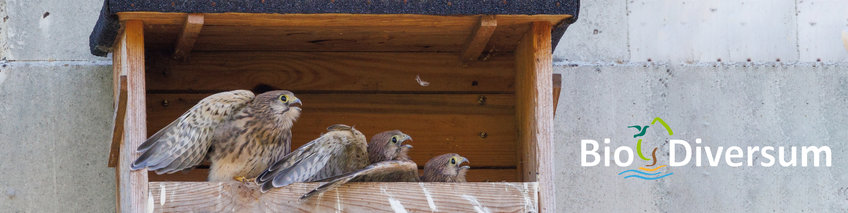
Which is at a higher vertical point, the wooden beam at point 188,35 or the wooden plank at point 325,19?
the wooden plank at point 325,19

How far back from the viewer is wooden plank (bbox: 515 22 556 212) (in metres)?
3.62

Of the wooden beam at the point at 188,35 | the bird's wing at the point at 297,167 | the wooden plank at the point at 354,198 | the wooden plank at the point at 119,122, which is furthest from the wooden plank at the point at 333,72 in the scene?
the wooden plank at the point at 354,198

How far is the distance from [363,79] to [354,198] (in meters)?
0.89

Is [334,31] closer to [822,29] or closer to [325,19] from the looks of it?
[325,19]

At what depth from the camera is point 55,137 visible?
4.44 meters

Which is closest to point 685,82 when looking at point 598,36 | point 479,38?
point 598,36

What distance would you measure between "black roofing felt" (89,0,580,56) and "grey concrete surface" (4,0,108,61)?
3.31ft

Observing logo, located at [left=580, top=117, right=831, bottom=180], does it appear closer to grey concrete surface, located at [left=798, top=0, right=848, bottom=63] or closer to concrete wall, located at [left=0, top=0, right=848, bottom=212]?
concrete wall, located at [left=0, top=0, right=848, bottom=212]

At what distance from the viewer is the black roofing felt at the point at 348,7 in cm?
345

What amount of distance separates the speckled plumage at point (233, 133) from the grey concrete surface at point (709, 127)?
137 centimetres

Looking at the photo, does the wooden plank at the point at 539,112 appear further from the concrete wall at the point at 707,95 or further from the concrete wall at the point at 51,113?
the concrete wall at the point at 51,113

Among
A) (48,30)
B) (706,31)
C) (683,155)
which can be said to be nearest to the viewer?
(48,30)

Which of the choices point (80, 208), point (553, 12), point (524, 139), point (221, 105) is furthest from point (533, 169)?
point (80, 208)

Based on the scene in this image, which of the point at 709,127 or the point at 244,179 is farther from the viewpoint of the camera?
the point at 709,127
